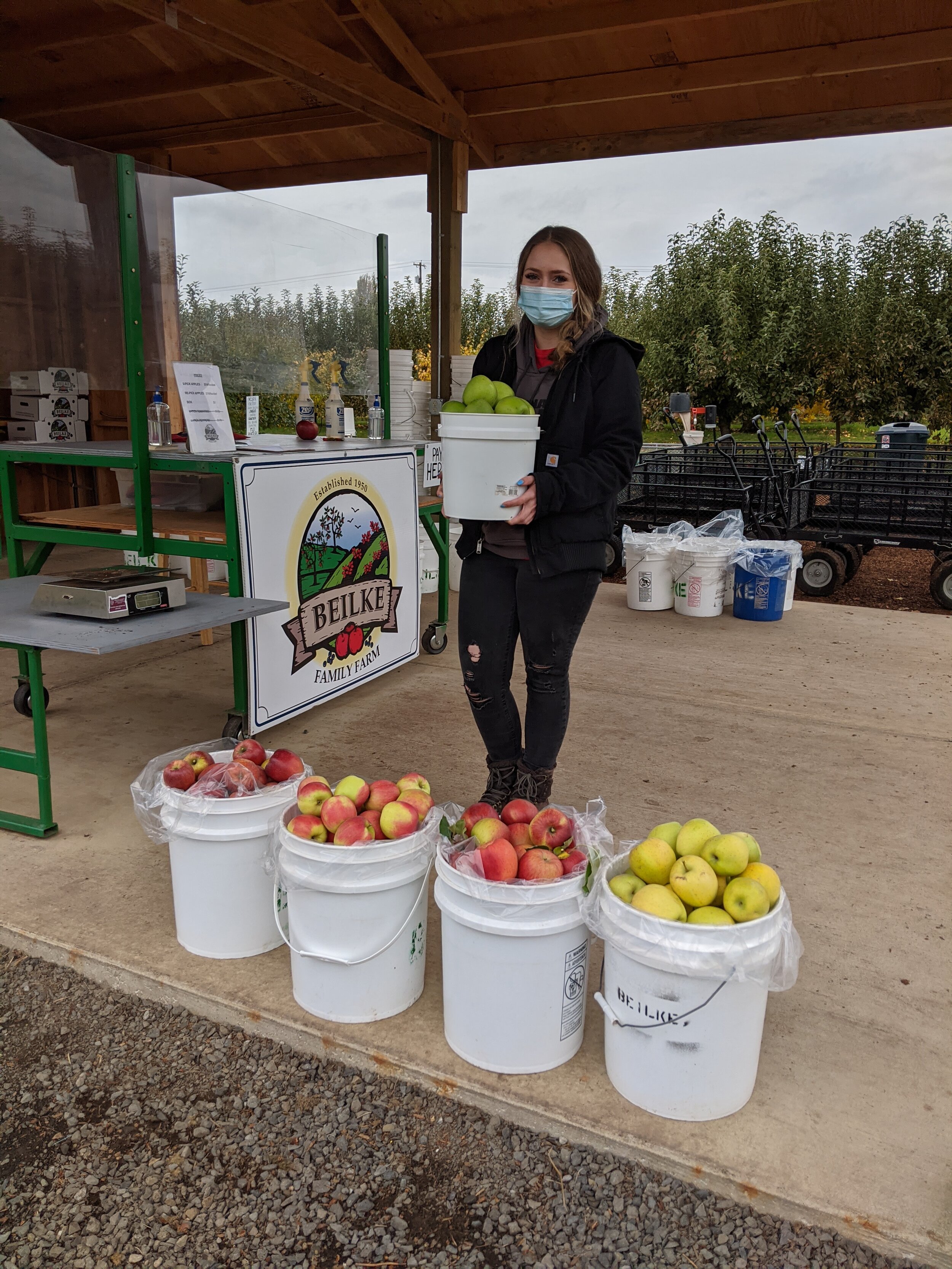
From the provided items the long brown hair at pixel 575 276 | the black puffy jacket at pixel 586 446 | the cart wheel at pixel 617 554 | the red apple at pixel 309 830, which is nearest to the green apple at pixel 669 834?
the red apple at pixel 309 830

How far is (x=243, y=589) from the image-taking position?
3621 mm

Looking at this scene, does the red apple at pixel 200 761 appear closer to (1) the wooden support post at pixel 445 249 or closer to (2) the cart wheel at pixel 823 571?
(1) the wooden support post at pixel 445 249

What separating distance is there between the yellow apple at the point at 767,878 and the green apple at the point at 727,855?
2cm

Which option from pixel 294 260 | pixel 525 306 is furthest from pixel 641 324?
pixel 525 306

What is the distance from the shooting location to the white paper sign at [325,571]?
370cm

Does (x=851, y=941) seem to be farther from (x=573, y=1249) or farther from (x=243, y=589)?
(x=243, y=589)

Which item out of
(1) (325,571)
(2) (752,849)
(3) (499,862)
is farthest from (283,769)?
(1) (325,571)

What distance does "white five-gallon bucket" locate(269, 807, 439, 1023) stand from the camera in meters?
2.01

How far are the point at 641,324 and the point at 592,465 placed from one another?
21805 millimetres

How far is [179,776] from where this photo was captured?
7.61 feet

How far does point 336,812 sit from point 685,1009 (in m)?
0.83

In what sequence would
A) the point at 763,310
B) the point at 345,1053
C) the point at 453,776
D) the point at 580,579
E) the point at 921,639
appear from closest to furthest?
1. the point at 345,1053
2. the point at 580,579
3. the point at 453,776
4. the point at 921,639
5. the point at 763,310

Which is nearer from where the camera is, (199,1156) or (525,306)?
(199,1156)

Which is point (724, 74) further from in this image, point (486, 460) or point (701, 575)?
point (486, 460)
